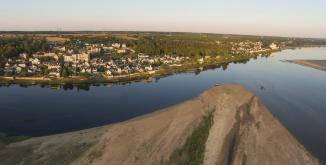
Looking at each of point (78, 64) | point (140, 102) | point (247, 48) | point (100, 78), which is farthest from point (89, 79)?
point (247, 48)

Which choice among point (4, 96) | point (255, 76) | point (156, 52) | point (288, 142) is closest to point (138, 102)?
point (4, 96)

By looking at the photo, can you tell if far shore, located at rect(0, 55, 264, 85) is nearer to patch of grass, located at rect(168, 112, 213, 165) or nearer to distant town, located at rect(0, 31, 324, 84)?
distant town, located at rect(0, 31, 324, 84)

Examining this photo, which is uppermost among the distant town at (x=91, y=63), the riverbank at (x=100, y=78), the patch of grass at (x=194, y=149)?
the patch of grass at (x=194, y=149)

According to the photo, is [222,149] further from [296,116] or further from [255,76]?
[255,76]

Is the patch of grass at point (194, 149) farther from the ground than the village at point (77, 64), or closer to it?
farther from the ground

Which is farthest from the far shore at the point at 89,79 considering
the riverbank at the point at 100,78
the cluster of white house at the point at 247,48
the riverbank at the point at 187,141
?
the cluster of white house at the point at 247,48

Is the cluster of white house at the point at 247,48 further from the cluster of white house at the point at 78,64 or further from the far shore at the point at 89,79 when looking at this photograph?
the far shore at the point at 89,79

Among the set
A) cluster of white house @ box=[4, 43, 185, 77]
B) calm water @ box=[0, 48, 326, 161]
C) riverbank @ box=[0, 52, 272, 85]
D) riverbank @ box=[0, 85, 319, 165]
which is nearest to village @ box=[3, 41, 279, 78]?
cluster of white house @ box=[4, 43, 185, 77]
